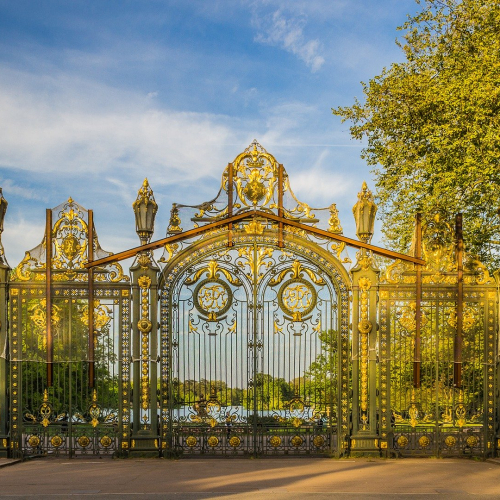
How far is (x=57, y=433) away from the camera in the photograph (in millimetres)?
10133

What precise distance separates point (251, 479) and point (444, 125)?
27.2 feet

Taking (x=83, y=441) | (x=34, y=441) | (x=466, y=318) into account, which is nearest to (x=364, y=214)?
(x=466, y=318)

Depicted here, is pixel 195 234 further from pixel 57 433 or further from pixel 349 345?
pixel 57 433

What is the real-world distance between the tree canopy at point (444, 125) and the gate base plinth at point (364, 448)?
490 cm

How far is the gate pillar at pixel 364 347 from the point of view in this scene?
10148 mm

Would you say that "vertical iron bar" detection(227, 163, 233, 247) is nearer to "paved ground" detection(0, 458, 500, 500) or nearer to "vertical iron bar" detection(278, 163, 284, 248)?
"vertical iron bar" detection(278, 163, 284, 248)

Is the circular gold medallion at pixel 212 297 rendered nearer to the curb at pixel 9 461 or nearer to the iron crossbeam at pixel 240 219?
the iron crossbeam at pixel 240 219

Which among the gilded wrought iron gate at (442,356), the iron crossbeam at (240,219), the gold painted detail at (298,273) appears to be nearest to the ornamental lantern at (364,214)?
the iron crossbeam at (240,219)

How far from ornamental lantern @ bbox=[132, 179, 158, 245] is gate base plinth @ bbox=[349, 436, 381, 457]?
416 centimetres

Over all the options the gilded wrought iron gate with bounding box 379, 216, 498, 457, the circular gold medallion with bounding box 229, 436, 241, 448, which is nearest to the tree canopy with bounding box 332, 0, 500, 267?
the gilded wrought iron gate with bounding box 379, 216, 498, 457

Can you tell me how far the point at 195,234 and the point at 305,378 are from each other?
2.60 meters

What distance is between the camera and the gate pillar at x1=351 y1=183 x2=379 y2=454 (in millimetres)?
10148

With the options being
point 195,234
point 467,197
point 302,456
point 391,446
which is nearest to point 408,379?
point 391,446

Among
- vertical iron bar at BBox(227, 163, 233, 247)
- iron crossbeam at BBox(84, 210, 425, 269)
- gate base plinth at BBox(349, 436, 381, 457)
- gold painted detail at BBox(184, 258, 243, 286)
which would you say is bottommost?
gate base plinth at BBox(349, 436, 381, 457)
